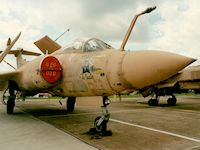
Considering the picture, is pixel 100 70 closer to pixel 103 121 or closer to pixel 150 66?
pixel 103 121

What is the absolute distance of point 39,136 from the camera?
6609 mm

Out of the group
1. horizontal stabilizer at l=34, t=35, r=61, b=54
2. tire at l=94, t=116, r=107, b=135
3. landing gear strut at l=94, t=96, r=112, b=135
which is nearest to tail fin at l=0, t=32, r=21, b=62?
horizontal stabilizer at l=34, t=35, r=61, b=54

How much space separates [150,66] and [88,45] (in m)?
2.67

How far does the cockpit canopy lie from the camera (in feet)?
23.3

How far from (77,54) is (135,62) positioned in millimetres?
2614

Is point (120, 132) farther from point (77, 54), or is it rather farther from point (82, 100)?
point (77, 54)

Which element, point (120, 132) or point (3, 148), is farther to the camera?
point (120, 132)

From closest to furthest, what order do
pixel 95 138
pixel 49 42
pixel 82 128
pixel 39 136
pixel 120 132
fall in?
pixel 95 138, pixel 39 136, pixel 120 132, pixel 82 128, pixel 49 42

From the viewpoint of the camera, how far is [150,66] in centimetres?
513

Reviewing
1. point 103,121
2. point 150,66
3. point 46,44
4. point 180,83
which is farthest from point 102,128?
point 180,83

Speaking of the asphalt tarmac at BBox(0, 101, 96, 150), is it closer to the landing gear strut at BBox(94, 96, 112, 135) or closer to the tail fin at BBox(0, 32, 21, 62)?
the landing gear strut at BBox(94, 96, 112, 135)

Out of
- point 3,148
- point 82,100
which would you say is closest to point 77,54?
point 82,100

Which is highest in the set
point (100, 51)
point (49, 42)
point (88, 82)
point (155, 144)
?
point (49, 42)

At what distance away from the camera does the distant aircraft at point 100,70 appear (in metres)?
5.12
